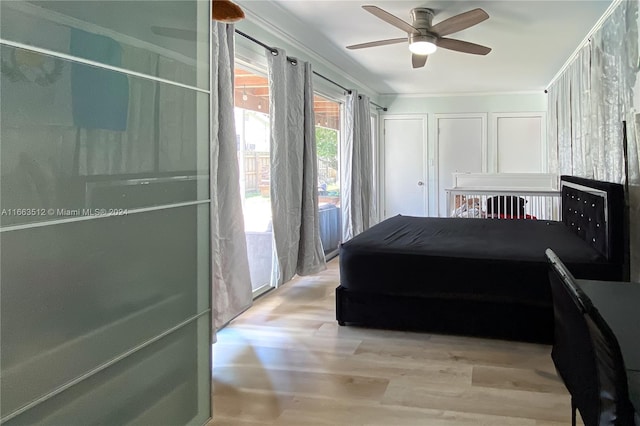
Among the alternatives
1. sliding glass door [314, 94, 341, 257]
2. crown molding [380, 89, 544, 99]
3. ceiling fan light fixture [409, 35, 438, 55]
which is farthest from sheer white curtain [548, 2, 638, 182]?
sliding glass door [314, 94, 341, 257]

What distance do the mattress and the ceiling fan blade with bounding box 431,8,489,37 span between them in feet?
5.16

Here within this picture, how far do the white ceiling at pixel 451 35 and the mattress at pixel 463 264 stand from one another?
175cm

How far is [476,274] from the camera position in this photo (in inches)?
127

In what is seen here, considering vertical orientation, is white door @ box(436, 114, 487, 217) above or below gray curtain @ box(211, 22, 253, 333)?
above

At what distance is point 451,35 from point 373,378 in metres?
3.30

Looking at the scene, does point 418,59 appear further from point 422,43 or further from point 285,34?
point 285,34

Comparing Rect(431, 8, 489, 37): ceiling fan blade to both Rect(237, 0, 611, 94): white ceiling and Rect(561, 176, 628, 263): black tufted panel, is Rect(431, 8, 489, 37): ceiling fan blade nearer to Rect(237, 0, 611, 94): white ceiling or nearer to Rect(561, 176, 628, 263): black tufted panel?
Rect(237, 0, 611, 94): white ceiling

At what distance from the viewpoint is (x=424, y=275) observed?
11.0 feet

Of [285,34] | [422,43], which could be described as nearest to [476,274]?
[422,43]

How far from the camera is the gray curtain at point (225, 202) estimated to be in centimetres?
313

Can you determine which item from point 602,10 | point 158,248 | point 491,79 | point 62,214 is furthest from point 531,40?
point 62,214

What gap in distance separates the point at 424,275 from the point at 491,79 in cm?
457

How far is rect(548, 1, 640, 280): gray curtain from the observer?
10.4ft

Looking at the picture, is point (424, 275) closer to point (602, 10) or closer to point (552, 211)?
point (602, 10)
